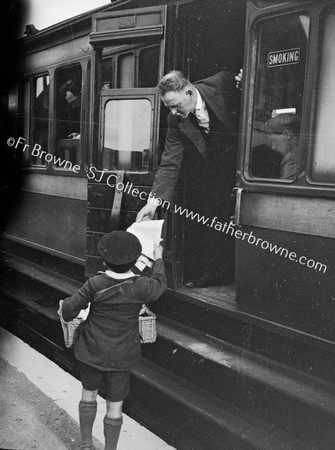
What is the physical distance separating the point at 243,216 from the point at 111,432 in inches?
54.8

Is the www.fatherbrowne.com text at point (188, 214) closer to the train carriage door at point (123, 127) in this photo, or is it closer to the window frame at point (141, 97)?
the train carriage door at point (123, 127)

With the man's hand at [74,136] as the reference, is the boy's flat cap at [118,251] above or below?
below

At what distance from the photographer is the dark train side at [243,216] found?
269 centimetres

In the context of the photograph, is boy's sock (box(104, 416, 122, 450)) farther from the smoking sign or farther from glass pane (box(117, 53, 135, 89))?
glass pane (box(117, 53, 135, 89))

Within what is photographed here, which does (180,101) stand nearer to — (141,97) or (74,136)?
(141,97)

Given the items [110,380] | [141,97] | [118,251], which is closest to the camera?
[118,251]

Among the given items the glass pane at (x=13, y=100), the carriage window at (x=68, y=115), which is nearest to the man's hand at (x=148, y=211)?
the carriage window at (x=68, y=115)

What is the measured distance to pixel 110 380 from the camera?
8.98 feet

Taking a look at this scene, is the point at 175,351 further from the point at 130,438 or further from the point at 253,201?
the point at 253,201

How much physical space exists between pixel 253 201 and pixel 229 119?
2.26ft

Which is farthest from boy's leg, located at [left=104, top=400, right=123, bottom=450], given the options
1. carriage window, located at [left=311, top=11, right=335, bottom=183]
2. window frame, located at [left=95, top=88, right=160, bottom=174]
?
window frame, located at [left=95, top=88, right=160, bottom=174]

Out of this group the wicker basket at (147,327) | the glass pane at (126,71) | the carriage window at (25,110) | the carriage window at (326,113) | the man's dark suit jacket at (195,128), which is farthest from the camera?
the carriage window at (25,110)

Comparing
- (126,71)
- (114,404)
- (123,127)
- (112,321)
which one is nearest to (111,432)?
(114,404)

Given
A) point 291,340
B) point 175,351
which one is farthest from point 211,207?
point 291,340
